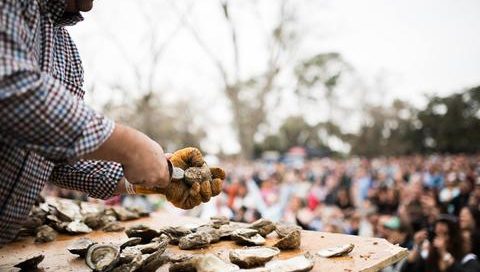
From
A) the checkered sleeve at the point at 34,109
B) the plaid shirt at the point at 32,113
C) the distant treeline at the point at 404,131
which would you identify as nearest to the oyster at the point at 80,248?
the plaid shirt at the point at 32,113

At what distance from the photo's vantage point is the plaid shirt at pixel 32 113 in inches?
52.4

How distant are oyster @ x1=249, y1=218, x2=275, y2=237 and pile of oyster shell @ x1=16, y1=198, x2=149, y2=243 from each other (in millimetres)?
970

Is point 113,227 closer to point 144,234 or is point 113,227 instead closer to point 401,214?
point 144,234

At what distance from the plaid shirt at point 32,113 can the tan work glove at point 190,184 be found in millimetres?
567

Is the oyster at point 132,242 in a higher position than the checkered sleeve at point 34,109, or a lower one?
lower

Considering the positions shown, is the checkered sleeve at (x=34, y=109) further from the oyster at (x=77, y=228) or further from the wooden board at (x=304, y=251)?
the oyster at (x=77, y=228)

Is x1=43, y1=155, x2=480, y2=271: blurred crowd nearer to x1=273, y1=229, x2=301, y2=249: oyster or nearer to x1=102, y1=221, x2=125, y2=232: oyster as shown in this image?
x1=102, y1=221, x2=125, y2=232: oyster

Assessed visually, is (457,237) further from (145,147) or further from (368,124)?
(368,124)

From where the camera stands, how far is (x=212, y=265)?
180cm

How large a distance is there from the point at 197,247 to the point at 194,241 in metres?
0.04

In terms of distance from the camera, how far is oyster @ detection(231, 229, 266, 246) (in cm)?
227

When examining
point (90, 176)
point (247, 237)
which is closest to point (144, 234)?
point (90, 176)

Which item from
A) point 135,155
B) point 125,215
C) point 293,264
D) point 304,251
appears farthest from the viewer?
point 125,215

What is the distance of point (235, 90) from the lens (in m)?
22.4
